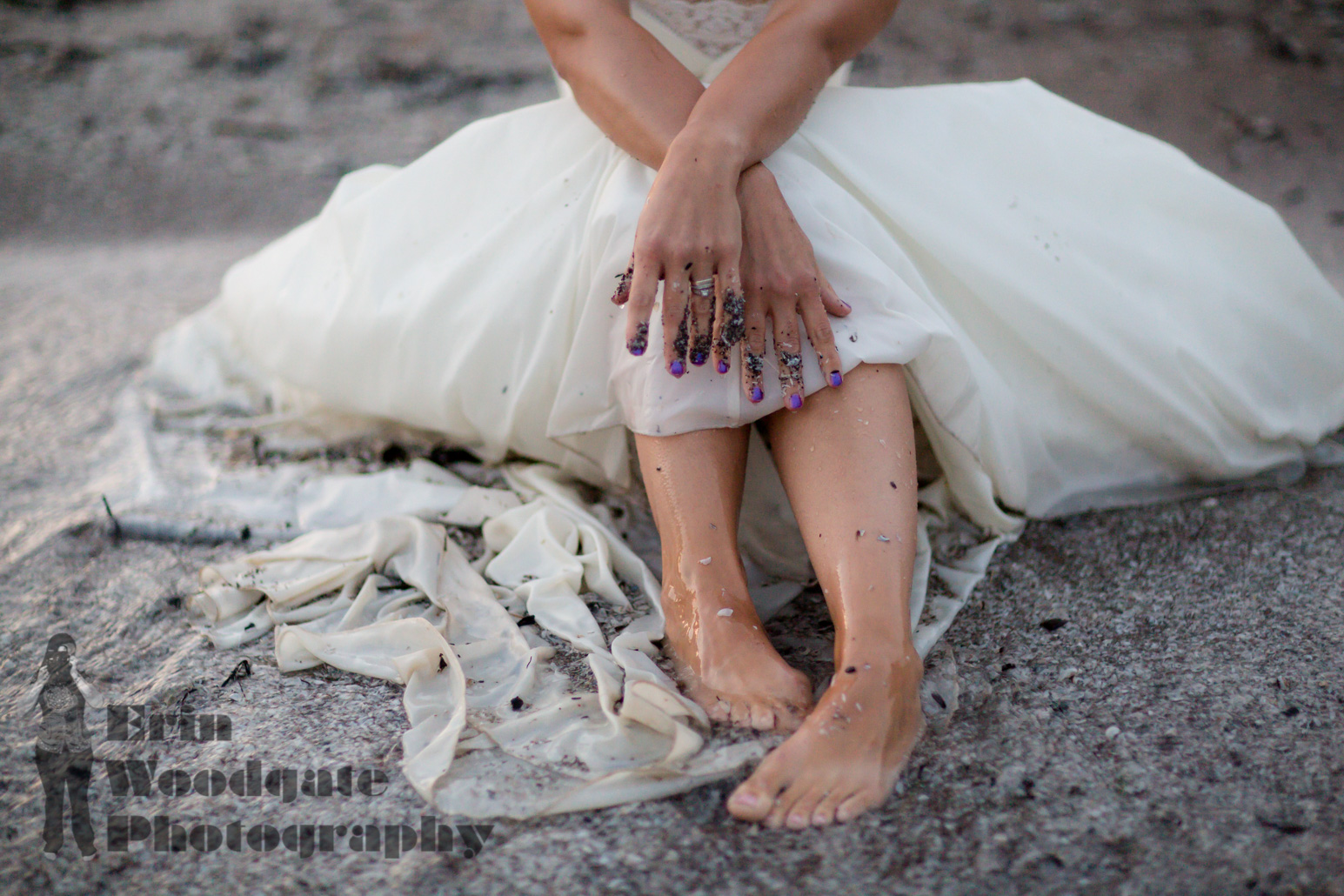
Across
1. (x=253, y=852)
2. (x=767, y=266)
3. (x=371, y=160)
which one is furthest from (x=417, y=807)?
(x=371, y=160)

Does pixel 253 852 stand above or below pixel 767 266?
below

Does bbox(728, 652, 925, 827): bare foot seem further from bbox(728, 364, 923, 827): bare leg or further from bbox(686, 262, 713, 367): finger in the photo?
bbox(686, 262, 713, 367): finger

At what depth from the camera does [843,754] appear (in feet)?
3.09

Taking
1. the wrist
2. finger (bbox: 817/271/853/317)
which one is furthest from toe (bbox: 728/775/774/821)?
the wrist

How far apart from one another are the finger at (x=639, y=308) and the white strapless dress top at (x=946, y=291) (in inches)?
3.5

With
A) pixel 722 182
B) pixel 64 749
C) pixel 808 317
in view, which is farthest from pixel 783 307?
pixel 64 749

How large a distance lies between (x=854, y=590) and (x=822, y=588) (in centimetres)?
8

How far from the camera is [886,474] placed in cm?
111

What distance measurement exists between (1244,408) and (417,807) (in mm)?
1295

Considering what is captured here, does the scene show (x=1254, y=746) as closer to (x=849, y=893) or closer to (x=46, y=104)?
(x=849, y=893)

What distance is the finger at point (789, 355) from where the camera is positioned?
112 cm

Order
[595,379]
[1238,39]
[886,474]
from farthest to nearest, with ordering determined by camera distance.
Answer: [1238,39] → [595,379] → [886,474]

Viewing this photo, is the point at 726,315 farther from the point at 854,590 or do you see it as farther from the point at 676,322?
the point at 854,590

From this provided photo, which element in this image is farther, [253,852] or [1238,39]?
[1238,39]
